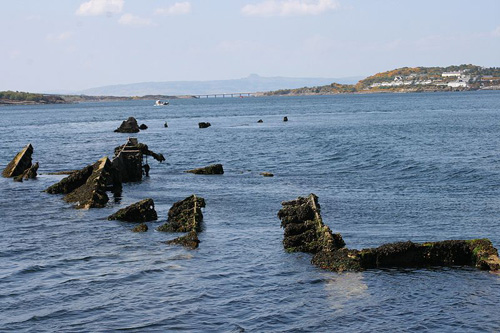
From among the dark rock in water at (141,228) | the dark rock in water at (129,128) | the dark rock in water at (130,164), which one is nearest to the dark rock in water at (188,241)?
the dark rock in water at (141,228)

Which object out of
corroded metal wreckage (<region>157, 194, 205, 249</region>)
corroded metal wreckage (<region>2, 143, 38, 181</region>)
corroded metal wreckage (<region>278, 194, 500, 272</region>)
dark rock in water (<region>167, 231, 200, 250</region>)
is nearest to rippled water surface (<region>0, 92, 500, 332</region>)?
dark rock in water (<region>167, 231, 200, 250</region>)

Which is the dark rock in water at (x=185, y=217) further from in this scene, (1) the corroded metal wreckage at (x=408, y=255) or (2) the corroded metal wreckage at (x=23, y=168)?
(2) the corroded metal wreckage at (x=23, y=168)

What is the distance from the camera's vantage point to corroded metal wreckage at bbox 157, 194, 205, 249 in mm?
25455

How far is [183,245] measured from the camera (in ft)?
81.8

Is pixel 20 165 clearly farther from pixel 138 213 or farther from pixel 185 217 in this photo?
pixel 185 217

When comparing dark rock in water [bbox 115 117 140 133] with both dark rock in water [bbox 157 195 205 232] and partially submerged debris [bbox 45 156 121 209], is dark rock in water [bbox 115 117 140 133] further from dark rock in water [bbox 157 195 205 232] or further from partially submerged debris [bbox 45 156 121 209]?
dark rock in water [bbox 157 195 205 232]

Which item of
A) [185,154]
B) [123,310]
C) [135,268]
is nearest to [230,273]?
[135,268]

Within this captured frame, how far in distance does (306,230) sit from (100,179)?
14351mm

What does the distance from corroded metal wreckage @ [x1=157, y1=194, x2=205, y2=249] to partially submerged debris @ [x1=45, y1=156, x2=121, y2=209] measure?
20.7ft

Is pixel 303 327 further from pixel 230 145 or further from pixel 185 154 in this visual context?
pixel 230 145

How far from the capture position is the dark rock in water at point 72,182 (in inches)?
1462

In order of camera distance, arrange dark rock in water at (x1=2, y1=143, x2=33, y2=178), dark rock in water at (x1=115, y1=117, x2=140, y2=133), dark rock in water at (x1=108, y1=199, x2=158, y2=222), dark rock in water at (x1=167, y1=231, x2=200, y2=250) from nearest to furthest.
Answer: dark rock in water at (x1=167, y1=231, x2=200, y2=250)
dark rock in water at (x1=108, y1=199, x2=158, y2=222)
dark rock in water at (x1=2, y1=143, x2=33, y2=178)
dark rock in water at (x1=115, y1=117, x2=140, y2=133)

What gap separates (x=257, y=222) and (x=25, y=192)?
56.6 feet

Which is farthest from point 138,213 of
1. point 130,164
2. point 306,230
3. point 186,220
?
point 130,164
